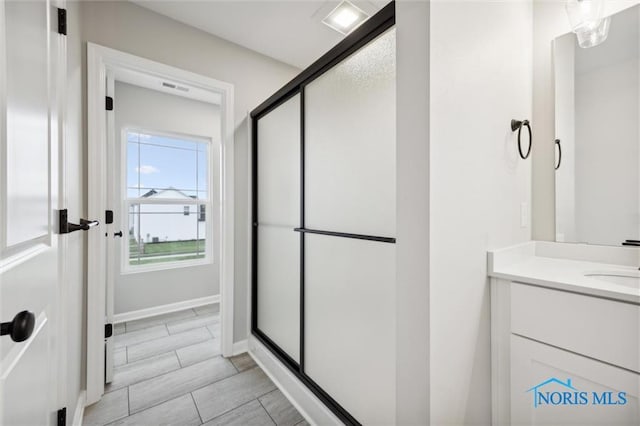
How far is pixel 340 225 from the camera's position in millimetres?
1397

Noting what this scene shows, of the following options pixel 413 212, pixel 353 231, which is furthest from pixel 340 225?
pixel 413 212

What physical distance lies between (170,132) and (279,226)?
7.47ft

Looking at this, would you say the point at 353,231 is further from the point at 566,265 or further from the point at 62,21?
the point at 62,21

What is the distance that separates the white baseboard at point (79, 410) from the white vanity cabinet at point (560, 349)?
2045 mm

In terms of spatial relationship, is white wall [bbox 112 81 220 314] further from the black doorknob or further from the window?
the black doorknob

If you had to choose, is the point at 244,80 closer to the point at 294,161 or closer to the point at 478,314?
the point at 294,161

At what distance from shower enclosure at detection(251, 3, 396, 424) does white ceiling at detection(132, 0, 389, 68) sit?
63 cm

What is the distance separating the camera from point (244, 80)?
2.38m

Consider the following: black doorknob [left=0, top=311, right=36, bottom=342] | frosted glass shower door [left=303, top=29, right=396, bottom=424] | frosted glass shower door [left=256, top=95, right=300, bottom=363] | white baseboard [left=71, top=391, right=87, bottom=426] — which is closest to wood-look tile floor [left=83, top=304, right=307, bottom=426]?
white baseboard [left=71, top=391, right=87, bottom=426]

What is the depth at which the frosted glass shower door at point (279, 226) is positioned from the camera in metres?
1.79

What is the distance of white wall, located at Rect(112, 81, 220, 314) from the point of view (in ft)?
9.80

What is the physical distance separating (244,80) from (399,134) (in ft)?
6.47

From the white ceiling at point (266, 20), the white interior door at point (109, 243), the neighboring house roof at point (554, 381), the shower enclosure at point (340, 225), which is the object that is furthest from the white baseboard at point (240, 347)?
the white ceiling at point (266, 20)

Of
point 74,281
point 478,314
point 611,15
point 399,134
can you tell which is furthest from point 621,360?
point 74,281
